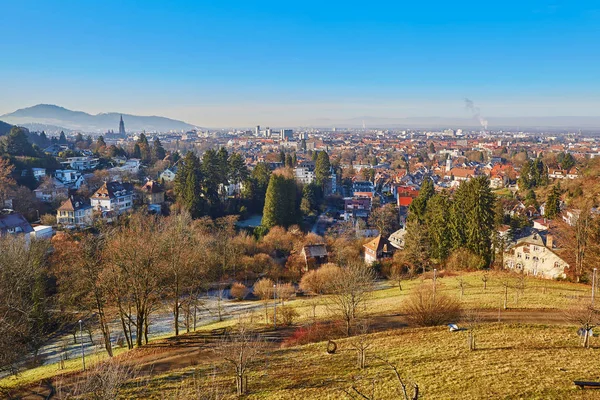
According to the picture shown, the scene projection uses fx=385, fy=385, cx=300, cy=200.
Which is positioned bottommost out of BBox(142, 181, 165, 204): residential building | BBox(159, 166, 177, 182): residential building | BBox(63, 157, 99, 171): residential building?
BBox(142, 181, 165, 204): residential building

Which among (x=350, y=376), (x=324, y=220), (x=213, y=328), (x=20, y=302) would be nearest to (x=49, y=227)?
(x=20, y=302)

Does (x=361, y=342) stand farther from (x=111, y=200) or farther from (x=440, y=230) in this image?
(x=111, y=200)

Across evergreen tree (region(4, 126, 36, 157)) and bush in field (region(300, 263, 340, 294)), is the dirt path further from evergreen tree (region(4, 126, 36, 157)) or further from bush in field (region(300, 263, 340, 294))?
evergreen tree (region(4, 126, 36, 157))

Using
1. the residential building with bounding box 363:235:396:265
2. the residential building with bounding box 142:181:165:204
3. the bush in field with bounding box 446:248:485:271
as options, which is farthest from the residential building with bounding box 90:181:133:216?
the bush in field with bounding box 446:248:485:271

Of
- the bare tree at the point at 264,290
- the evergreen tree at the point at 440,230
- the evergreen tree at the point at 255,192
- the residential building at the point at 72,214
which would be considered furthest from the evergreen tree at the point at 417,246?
the residential building at the point at 72,214

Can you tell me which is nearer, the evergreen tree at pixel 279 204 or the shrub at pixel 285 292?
the shrub at pixel 285 292

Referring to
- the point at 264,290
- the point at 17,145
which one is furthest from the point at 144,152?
the point at 264,290

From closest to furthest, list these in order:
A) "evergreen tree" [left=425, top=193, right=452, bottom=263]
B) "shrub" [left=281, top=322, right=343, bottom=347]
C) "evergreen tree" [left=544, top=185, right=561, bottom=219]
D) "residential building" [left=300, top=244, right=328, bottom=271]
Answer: "shrub" [left=281, top=322, right=343, bottom=347] < "evergreen tree" [left=425, top=193, right=452, bottom=263] < "residential building" [left=300, top=244, right=328, bottom=271] < "evergreen tree" [left=544, top=185, right=561, bottom=219]

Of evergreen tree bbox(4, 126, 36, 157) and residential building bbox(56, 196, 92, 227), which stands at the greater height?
evergreen tree bbox(4, 126, 36, 157)

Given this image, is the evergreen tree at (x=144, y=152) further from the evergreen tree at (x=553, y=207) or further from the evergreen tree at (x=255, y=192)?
the evergreen tree at (x=553, y=207)

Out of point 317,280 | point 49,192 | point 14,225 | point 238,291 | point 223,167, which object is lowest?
point 238,291
